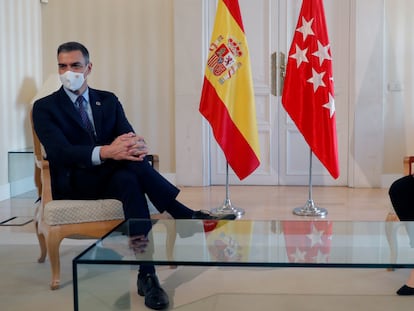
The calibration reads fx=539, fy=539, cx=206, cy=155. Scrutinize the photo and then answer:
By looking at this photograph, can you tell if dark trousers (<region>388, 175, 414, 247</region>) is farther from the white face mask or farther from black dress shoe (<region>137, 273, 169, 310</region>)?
the white face mask

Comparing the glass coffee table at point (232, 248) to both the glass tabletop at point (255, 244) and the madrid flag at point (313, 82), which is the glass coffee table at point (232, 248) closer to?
the glass tabletop at point (255, 244)

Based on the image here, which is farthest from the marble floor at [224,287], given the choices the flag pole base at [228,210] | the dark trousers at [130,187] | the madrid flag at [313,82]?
the madrid flag at [313,82]

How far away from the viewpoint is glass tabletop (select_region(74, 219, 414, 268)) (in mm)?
1587

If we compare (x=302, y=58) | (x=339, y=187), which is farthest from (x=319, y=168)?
(x=302, y=58)

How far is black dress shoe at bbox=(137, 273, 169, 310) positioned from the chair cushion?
374 mm

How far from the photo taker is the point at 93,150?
258 centimetres

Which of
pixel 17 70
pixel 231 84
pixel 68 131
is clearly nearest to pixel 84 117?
pixel 68 131

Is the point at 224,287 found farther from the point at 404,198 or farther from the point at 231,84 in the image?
the point at 231,84

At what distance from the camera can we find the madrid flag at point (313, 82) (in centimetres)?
416

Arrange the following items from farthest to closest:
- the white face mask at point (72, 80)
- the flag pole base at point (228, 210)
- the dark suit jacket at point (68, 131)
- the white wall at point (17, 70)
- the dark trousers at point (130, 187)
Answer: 1. the white wall at point (17, 70)
2. the flag pole base at point (228, 210)
3. the white face mask at point (72, 80)
4. the dark suit jacket at point (68, 131)
5. the dark trousers at point (130, 187)

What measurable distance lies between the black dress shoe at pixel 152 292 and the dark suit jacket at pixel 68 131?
24.5 inches

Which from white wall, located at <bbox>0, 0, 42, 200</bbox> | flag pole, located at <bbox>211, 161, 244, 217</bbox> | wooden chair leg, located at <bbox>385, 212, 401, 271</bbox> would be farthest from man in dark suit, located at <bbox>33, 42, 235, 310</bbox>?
white wall, located at <bbox>0, 0, 42, 200</bbox>

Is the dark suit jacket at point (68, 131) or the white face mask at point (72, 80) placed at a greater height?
the white face mask at point (72, 80)

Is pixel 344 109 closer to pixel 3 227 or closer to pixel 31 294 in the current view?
pixel 3 227
